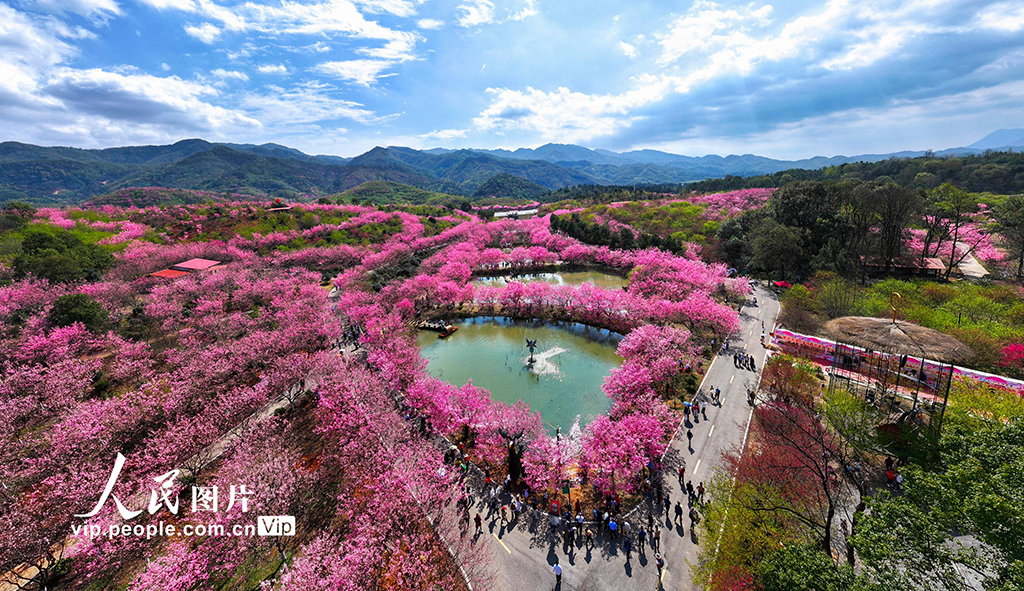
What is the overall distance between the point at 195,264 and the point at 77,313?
22.9 m

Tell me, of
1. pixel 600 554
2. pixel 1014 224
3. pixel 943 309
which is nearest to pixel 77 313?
pixel 600 554

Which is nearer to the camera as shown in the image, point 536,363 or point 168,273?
point 536,363

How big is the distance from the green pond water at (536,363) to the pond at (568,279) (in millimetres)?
16175

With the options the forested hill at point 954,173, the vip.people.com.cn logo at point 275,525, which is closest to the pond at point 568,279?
the vip.people.com.cn logo at point 275,525

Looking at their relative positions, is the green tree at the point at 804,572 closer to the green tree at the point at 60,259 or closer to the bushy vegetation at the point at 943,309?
the bushy vegetation at the point at 943,309

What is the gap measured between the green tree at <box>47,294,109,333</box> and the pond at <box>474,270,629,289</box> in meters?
39.3

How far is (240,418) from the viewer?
64.8ft

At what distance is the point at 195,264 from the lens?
46469mm

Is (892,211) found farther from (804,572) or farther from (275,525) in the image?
(275,525)

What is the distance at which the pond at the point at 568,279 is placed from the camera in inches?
2024

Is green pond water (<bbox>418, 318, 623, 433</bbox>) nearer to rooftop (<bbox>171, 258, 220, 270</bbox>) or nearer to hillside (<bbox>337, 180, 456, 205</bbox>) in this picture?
rooftop (<bbox>171, 258, 220, 270</bbox>)

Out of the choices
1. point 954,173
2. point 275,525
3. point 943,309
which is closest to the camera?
point 275,525

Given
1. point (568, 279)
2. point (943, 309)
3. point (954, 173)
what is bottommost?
point (568, 279)

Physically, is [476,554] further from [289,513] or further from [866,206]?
[866,206]
